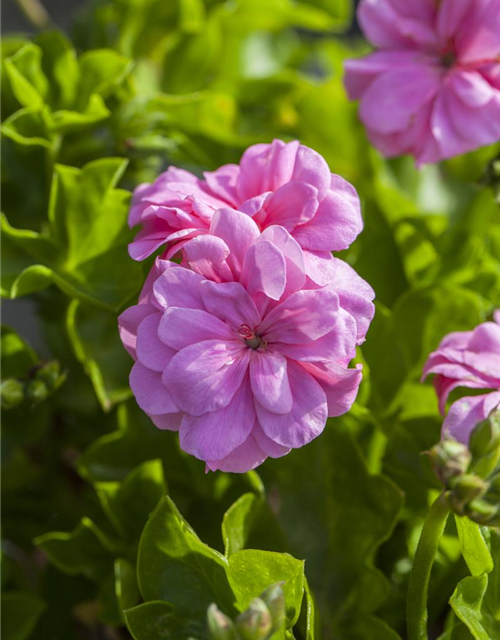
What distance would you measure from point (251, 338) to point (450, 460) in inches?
4.5

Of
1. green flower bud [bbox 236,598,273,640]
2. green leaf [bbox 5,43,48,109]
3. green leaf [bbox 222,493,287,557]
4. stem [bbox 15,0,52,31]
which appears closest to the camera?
green flower bud [bbox 236,598,273,640]

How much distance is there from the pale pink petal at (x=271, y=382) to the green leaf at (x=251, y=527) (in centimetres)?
8

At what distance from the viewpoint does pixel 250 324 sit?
40 cm

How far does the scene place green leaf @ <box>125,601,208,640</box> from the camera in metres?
0.41

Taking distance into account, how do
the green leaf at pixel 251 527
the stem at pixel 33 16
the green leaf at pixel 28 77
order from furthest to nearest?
the stem at pixel 33 16 → the green leaf at pixel 28 77 → the green leaf at pixel 251 527

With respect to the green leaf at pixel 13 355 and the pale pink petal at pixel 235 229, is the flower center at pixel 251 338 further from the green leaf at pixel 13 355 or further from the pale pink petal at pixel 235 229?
the green leaf at pixel 13 355

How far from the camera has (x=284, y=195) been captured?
414mm

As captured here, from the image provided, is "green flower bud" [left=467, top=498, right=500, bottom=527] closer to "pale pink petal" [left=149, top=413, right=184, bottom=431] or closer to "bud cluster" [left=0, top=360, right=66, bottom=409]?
"pale pink petal" [left=149, top=413, right=184, bottom=431]

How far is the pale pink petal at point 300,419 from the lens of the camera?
371 millimetres

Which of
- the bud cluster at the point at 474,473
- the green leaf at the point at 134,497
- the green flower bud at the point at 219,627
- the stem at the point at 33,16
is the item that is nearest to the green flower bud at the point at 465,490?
the bud cluster at the point at 474,473

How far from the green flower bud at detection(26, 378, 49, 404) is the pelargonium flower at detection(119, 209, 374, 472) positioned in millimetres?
132

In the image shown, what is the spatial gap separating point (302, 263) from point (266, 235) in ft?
0.07

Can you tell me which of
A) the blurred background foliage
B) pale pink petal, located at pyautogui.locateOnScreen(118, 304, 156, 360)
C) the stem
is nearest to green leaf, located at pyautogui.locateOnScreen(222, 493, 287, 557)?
the blurred background foliage

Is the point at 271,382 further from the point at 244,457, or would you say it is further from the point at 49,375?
the point at 49,375
